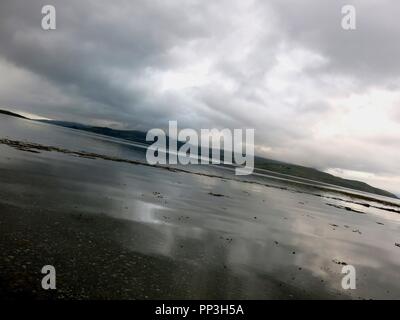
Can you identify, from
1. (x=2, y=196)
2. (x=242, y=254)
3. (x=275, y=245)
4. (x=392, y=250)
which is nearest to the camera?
(x=242, y=254)

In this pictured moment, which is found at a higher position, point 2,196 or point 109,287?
point 2,196

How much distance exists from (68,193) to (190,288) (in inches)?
849

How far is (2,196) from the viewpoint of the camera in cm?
2603

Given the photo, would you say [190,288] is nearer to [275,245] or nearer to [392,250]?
[275,245]

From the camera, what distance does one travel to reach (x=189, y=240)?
25250 millimetres

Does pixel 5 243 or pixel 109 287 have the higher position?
pixel 5 243
